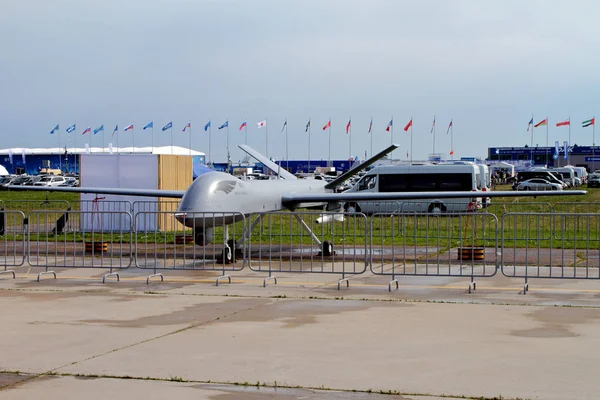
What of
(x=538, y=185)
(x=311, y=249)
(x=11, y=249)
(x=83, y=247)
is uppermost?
(x=538, y=185)

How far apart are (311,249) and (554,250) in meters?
7.93

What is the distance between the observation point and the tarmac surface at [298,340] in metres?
6.98

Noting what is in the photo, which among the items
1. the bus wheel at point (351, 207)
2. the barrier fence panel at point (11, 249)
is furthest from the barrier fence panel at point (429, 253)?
the bus wheel at point (351, 207)

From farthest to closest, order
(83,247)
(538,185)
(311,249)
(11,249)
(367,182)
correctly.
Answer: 1. (538,185)
2. (367,182)
3. (11,249)
4. (83,247)
5. (311,249)

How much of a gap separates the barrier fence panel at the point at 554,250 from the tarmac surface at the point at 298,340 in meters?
0.85

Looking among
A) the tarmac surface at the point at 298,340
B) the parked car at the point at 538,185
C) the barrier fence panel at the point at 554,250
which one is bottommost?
the tarmac surface at the point at 298,340

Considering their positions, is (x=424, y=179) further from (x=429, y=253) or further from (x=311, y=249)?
(x=311, y=249)

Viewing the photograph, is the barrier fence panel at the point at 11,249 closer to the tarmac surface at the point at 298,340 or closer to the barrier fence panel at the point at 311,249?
the tarmac surface at the point at 298,340

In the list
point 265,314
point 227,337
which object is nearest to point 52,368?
point 227,337

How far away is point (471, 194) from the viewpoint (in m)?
19.5

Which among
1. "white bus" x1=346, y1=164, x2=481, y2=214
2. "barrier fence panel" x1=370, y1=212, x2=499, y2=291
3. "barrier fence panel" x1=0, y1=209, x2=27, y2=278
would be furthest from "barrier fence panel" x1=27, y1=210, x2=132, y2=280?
"white bus" x1=346, y1=164, x2=481, y2=214

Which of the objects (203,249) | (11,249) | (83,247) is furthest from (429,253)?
(11,249)

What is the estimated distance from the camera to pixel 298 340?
895 cm

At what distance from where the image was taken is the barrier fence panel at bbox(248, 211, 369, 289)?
14.8 meters
